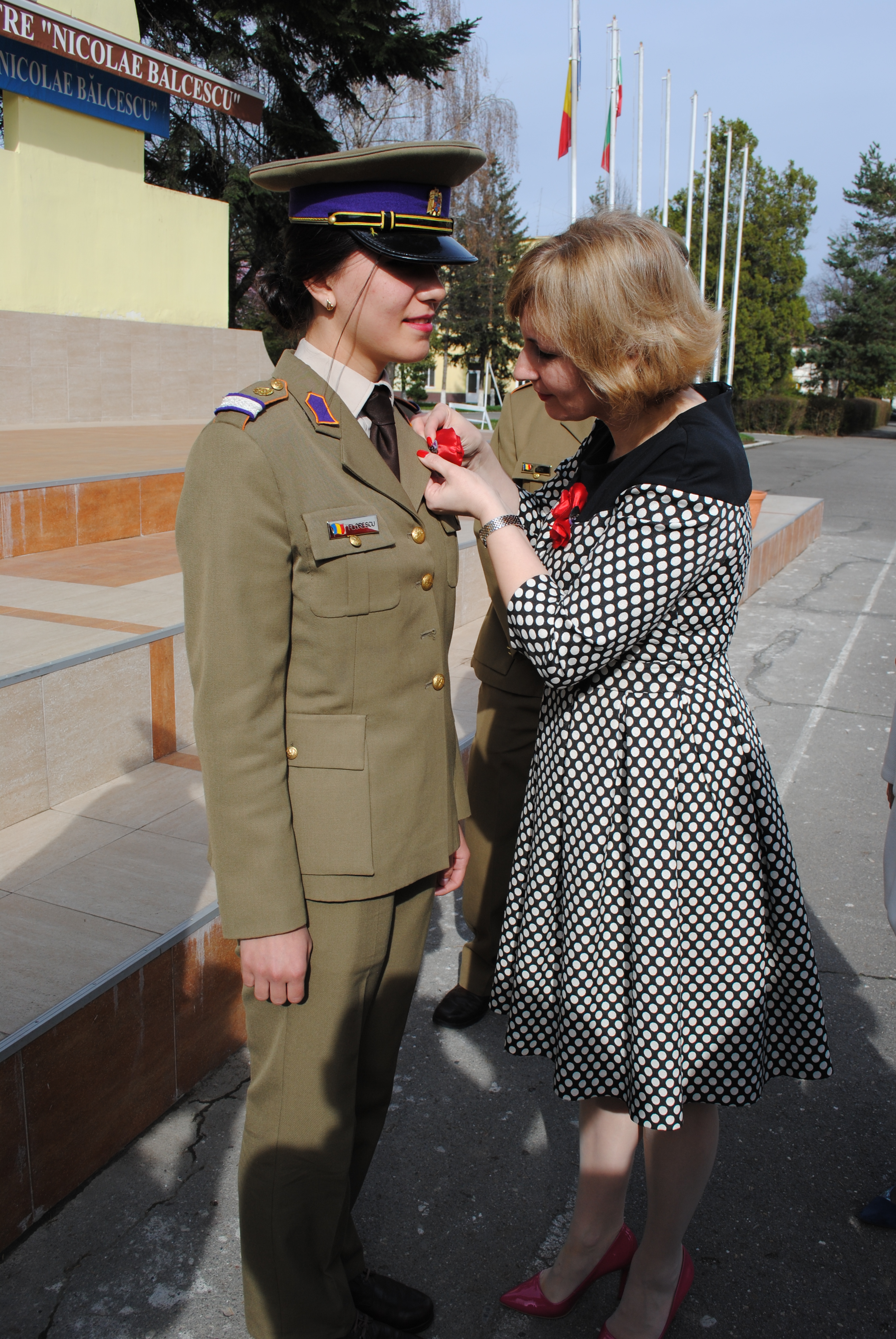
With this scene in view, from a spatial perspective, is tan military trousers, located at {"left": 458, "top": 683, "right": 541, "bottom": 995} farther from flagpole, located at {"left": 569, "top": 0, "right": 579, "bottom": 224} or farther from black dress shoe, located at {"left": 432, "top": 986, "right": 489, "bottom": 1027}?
flagpole, located at {"left": 569, "top": 0, "right": 579, "bottom": 224}

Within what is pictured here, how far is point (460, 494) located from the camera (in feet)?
5.30

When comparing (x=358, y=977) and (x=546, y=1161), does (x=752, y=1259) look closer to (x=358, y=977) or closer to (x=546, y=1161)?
(x=546, y=1161)

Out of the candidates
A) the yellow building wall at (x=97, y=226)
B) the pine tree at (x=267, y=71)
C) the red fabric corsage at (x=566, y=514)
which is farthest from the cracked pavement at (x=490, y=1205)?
the pine tree at (x=267, y=71)

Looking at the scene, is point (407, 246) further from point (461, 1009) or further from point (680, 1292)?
point (461, 1009)

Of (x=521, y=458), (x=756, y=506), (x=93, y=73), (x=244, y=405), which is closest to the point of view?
(x=244, y=405)

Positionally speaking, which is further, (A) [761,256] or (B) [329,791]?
(A) [761,256]

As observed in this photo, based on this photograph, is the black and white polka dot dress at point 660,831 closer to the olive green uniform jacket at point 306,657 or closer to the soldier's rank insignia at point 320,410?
the olive green uniform jacket at point 306,657

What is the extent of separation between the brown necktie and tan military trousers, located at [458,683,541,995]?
112 cm

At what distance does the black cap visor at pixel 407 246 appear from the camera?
4.82 feet

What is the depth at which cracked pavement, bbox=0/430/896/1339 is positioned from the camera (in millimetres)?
1855

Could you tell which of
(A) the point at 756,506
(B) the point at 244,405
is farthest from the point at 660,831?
(A) the point at 756,506

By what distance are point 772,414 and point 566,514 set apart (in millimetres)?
39490

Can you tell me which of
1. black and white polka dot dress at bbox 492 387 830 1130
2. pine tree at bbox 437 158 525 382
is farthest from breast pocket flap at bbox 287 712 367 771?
pine tree at bbox 437 158 525 382

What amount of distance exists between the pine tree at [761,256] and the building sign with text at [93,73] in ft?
92.8
